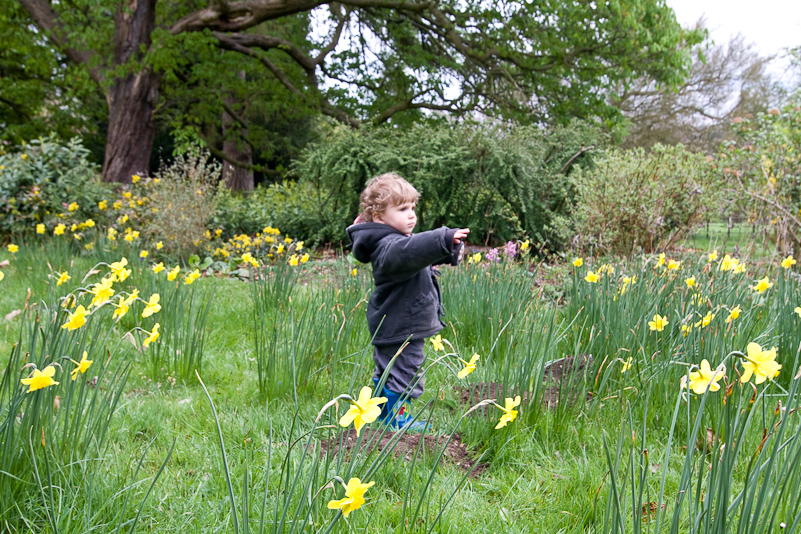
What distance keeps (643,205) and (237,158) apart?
42.0 ft

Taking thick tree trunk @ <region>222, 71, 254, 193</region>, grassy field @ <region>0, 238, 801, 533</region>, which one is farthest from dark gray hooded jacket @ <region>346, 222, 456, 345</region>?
thick tree trunk @ <region>222, 71, 254, 193</region>

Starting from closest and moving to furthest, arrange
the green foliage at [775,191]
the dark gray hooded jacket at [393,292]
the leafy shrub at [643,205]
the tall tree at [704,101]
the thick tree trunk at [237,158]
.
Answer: the dark gray hooded jacket at [393,292] → the green foliage at [775,191] → the leafy shrub at [643,205] → the thick tree trunk at [237,158] → the tall tree at [704,101]

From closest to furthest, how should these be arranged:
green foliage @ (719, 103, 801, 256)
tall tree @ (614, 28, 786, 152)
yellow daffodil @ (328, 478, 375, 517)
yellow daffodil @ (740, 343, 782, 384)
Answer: yellow daffodil @ (328, 478, 375, 517), yellow daffodil @ (740, 343, 782, 384), green foliage @ (719, 103, 801, 256), tall tree @ (614, 28, 786, 152)

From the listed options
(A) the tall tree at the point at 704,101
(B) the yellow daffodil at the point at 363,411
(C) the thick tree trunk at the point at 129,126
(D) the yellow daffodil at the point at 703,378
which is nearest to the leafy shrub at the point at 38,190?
(C) the thick tree trunk at the point at 129,126

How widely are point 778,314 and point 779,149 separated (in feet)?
15.4

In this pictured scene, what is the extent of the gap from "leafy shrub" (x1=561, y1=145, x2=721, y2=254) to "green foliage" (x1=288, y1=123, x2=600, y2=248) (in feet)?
3.79

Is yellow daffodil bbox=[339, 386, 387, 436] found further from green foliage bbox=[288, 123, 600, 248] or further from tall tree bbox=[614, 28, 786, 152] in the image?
tall tree bbox=[614, 28, 786, 152]

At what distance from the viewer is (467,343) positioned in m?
3.09

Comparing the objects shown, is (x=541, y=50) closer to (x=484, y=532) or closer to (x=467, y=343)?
(x=467, y=343)

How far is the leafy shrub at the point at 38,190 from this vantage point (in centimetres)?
671

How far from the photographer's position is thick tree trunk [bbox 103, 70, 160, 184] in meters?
9.59

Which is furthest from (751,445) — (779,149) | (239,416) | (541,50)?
(541,50)

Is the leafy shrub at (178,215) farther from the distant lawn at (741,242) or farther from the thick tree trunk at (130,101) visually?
the distant lawn at (741,242)

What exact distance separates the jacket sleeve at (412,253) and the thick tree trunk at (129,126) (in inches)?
346
